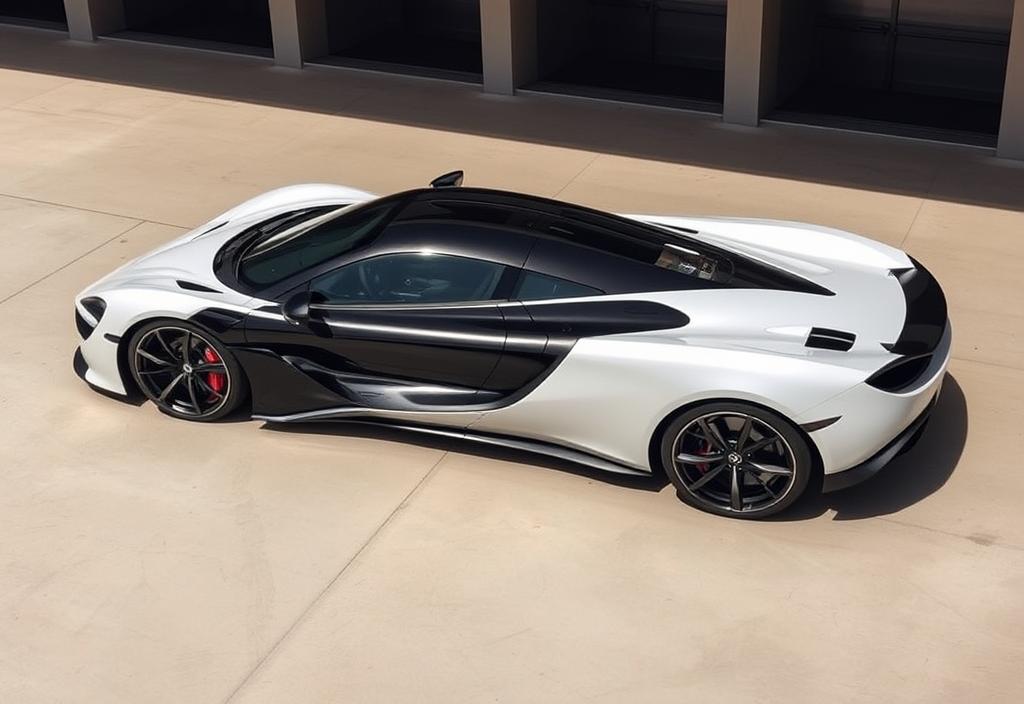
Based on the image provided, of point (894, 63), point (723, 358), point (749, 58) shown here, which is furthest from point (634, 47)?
point (723, 358)

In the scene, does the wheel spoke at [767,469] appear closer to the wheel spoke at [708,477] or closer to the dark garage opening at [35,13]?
the wheel spoke at [708,477]

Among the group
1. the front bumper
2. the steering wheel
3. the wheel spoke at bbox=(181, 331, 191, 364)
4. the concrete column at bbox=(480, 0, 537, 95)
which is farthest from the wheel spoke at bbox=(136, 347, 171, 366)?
the concrete column at bbox=(480, 0, 537, 95)

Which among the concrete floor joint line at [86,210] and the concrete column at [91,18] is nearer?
the concrete floor joint line at [86,210]

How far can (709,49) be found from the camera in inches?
504

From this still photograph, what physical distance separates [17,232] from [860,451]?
633 cm

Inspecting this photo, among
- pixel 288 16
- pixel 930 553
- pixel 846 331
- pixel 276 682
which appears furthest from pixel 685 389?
pixel 288 16

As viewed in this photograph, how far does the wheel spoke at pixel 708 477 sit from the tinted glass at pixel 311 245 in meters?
1.96

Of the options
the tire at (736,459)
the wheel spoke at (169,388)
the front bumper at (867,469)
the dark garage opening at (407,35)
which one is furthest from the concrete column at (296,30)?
the front bumper at (867,469)

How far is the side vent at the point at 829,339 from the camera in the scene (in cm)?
585

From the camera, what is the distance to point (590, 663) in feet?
17.2

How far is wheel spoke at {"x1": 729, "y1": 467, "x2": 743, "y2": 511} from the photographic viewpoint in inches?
235

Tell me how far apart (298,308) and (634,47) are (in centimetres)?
771

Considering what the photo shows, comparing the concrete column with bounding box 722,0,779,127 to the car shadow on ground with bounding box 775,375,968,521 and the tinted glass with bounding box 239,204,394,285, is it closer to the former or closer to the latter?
the car shadow on ground with bounding box 775,375,968,521

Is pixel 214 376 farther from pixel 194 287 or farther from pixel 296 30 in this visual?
pixel 296 30
